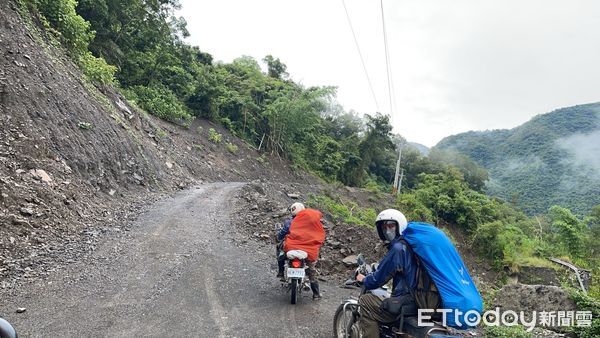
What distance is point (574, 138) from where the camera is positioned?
3157 inches

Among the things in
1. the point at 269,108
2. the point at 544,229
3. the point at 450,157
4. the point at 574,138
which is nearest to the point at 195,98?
the point at 269,108

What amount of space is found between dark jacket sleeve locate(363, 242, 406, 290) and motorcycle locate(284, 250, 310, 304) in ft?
Result: 6.70

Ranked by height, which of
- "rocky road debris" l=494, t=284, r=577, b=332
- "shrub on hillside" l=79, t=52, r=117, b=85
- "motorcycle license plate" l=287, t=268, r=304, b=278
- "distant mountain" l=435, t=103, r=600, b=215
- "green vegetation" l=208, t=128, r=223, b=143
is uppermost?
"distant mountain" l=435, t=103, r=600, b=215

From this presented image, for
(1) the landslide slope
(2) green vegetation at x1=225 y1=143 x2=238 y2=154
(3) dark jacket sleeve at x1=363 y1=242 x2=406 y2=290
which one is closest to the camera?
(3) dark jacket sleeve at x1=363 y1=242 x2=406 y2=290

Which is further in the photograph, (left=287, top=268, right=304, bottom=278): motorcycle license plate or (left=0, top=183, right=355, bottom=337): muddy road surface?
(left=287, top=268, right=304, bottom=278): motorcycle license plate

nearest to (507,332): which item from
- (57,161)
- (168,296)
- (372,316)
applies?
(372,316)

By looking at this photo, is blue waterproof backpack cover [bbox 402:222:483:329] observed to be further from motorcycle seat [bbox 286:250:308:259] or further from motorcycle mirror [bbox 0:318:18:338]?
motorcycle mirror [bbox 0:318:18:338]

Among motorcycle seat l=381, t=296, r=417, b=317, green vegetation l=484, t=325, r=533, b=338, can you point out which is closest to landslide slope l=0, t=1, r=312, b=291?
motorcycle seat l=381, t=296, r=417, b=317

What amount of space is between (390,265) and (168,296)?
3595 millimetres

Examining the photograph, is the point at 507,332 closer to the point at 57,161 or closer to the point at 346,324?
the point at 346,324

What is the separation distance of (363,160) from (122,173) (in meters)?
31.9

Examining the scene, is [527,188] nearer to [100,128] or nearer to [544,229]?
[544,229]

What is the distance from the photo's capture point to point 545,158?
74812 mm

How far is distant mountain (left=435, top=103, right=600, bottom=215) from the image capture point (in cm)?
6272
